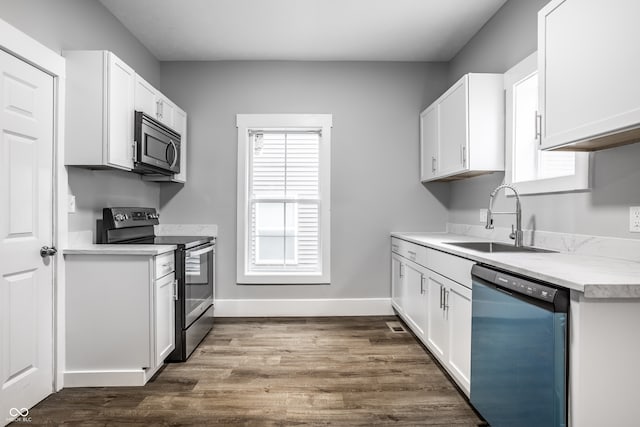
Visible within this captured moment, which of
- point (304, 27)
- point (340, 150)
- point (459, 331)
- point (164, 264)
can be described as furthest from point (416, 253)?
point (304, 27)

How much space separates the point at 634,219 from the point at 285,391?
6.88ft

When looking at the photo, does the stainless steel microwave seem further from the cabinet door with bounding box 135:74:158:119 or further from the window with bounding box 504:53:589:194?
the window with bounding box 504:53:589:194

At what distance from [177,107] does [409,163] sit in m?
2.43

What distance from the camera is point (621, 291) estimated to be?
126 cm

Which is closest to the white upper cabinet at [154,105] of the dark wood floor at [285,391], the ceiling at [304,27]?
the ceiling at [304,27]

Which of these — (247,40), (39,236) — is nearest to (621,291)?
(39,236)

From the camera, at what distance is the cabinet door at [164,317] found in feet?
8.40

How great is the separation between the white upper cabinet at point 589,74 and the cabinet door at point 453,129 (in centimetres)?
102

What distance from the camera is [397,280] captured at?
387 centimetres

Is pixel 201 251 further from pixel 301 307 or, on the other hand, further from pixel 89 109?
pixel 89 109

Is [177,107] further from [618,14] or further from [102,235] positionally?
[618,14]

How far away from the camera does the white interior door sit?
2.01m

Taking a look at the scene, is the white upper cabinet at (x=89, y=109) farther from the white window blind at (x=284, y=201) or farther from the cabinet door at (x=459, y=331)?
the cabinet door at (x=459, y=331)

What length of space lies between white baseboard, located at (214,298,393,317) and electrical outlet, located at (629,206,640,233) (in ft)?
8.49
